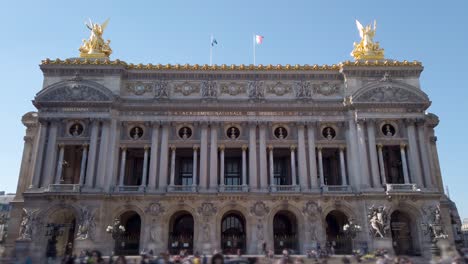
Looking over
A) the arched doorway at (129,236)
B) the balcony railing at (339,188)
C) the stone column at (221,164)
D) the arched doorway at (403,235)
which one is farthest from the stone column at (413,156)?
the arched doorway at (129,236)

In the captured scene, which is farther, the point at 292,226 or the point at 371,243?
the point at 292,226

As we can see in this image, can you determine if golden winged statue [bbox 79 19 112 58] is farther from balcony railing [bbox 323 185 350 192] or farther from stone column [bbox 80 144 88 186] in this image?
balcony railing [bbox 323 185 350 192]

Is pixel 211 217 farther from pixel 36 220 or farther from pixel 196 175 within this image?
pixel 36 220

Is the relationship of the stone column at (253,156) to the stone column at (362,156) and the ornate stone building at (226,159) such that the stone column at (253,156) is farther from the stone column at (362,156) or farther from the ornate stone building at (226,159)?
the stone column at (362,156)

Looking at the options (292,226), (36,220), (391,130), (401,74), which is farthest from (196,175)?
(401,74)

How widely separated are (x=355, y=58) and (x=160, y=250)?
31.0m

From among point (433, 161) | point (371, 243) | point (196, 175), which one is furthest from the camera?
point (433, 161)

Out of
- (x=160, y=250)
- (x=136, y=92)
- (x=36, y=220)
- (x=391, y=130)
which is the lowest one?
(x=160, y=250)

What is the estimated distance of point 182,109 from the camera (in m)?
47.2

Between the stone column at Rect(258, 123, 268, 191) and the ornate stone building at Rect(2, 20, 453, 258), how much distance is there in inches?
4.4

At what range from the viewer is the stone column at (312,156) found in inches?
1759

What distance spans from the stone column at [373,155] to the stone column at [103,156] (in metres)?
28.1

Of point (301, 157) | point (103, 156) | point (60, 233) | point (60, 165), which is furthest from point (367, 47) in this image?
point (60, 233)

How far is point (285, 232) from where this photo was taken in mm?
47531
